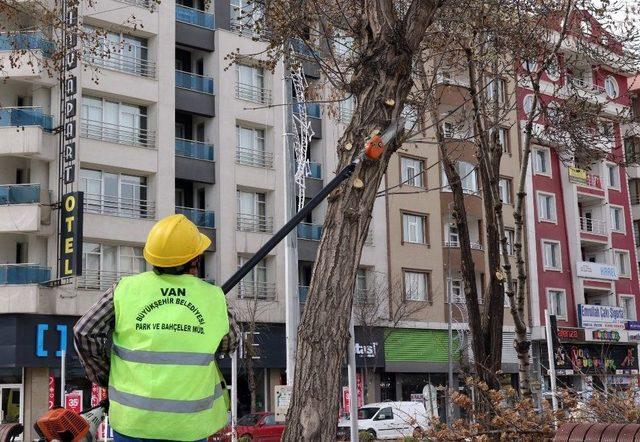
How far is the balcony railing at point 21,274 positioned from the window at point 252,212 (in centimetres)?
843

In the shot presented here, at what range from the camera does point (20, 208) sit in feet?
109

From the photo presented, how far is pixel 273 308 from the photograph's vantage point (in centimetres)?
3959

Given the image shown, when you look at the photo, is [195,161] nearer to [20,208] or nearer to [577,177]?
[20,208]

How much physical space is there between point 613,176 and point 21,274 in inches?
1403

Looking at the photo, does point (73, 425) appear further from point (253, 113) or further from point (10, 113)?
point (253, 113)

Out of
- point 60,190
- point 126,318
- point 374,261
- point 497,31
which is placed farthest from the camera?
point 374,261

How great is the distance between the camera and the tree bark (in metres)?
7.10

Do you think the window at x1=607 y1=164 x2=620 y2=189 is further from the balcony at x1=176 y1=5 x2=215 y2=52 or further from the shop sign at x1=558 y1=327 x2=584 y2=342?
the balcony at x1=176 y1=5 x2=215 y2=52

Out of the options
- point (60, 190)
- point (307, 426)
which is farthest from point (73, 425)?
point (60, 190)

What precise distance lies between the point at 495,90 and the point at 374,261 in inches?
1107

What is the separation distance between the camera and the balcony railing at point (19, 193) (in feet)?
110

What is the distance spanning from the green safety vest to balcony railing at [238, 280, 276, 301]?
3415 centimetres

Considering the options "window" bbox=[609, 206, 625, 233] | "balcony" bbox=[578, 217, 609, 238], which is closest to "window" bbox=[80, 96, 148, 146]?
"balcony" bbox=[578, 217, 609, 238]

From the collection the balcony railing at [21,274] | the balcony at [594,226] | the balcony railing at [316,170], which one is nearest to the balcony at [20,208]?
the balcony railing at [21,274]
